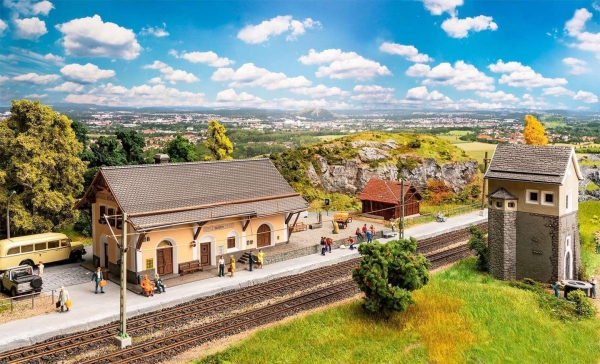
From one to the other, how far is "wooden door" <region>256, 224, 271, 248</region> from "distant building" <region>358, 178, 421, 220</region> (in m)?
14.7

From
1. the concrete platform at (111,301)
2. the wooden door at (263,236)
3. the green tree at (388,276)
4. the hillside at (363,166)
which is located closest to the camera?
the concrete platform at (111,301)

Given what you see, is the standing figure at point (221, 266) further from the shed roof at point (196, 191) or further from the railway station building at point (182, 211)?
the shed roof at point (196, 191)

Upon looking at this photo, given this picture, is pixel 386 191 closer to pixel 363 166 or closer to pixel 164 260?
pixel 363 166

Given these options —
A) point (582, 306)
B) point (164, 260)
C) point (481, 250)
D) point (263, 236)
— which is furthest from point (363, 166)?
point (582, 306)

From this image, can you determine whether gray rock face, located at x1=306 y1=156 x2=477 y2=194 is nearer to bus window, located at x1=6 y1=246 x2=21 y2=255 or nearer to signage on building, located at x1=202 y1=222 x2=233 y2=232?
signage on building, located at x1=202 y1=222 x2=233 y2=232

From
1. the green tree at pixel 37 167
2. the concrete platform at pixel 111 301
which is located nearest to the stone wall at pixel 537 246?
the concrete platform at pixel 111 301

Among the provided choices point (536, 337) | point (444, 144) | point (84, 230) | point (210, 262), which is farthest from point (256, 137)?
point (536, 337)

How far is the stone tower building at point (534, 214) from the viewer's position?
30016 mm

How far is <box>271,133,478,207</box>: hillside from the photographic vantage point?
6400cm

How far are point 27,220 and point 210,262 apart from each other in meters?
15.1

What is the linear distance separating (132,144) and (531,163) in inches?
1467

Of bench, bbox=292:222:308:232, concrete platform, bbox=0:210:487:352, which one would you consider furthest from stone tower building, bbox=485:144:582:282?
bench, bbox=292:222:308:232

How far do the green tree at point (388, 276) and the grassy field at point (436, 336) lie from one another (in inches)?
42.2

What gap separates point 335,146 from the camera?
226ft
